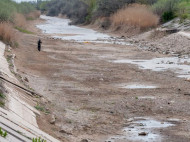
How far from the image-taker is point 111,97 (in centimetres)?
1569

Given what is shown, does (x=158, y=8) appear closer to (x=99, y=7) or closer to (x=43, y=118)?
(x=99, y=7)

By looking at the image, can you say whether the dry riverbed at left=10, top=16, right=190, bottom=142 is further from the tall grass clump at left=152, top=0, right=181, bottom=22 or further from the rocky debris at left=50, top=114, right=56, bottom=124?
the tall grass clump at left=152, top=0, right=181, bottom=22

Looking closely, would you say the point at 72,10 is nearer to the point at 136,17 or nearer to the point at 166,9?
the point at 136,17

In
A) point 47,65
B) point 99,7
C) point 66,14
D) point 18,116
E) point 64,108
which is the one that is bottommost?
point 66,14

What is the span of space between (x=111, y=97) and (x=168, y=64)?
922 cm

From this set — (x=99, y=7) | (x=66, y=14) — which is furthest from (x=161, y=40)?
(x=66, y=14)

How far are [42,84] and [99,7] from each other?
52922 mm

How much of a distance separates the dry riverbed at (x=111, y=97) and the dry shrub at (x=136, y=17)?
22.8 meters

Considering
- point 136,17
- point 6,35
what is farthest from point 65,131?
point 136,17

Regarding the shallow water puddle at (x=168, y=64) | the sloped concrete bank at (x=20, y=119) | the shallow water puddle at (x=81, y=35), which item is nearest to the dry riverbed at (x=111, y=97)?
the shallow water puddle at (x=168, y=64)

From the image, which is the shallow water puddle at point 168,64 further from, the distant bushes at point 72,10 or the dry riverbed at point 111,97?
the distant bushes at point 72,10

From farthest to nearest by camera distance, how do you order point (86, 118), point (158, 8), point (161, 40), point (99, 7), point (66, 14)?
point (66, 14), point (99, 7), point (158, 8), point (161, 40), point (86, 118)

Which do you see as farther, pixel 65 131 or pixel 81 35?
pixel 81 35

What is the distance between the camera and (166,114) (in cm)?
1291
